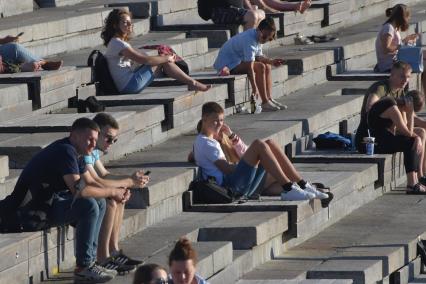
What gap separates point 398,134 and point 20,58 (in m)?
3.65

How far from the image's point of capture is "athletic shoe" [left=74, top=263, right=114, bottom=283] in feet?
36.2

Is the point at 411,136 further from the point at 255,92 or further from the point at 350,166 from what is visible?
the point at 255,92

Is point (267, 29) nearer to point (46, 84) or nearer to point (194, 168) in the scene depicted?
point (46, 84)

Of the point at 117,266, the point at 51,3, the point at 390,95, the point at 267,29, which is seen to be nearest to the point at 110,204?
the point at 117,266

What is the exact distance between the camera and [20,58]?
631 inches

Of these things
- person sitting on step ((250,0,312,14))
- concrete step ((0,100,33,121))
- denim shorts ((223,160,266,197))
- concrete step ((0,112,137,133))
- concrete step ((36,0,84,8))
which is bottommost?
denim shorts ((223,160,266,197))

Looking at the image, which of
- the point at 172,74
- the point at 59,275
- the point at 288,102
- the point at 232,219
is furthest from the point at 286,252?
the point at 288,102

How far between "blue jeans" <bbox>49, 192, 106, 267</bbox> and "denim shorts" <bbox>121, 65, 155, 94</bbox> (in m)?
5.22

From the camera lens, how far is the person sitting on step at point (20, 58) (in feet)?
52.3

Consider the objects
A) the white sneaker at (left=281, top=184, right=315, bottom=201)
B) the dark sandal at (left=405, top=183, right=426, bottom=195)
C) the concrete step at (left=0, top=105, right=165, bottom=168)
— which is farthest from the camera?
the dark sandal at (left=405, top=183, right=426, bottom=195)

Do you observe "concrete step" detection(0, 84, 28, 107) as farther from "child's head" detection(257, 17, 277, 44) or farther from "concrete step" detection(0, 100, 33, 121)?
"child's head" detection(257, 17, 277, 44)

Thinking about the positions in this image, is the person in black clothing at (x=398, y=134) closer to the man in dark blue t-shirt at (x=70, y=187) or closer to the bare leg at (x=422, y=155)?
the bare leg at (x=422, y=155)

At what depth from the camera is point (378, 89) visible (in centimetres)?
1680

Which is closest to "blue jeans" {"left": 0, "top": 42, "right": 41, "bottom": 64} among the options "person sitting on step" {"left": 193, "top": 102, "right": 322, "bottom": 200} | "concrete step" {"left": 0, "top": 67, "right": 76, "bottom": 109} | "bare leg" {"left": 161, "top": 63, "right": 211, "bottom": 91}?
"concrete step" {"left": 0, "top": 67, "right": 76, "bottom": 109}
